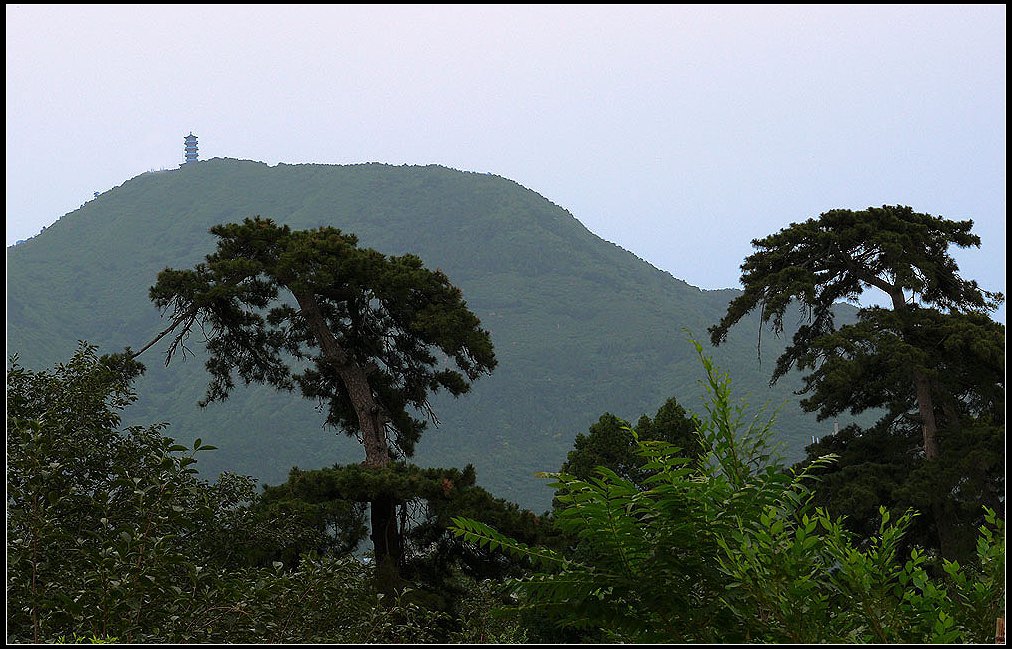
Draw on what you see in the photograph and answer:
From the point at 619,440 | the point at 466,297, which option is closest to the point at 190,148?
the point at 466,297

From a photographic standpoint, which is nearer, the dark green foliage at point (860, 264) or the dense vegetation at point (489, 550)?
the dense vegetation at point (489, 550)

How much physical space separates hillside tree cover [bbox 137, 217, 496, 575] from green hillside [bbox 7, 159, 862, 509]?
4963 centimetres

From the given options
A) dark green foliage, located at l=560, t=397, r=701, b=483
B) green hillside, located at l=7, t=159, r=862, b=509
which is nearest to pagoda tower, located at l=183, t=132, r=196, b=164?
green hillside, located at l=7, t=159, r=862, b=509

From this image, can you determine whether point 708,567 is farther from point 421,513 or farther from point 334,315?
point 334,315

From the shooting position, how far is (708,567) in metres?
2.89

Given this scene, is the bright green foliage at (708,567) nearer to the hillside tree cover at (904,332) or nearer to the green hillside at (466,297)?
the hillside tree cover at (904,332)

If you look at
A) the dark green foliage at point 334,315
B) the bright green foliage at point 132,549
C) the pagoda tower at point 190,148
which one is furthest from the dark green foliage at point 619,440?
→ the pagoda tower at point 190,148

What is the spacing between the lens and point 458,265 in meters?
113

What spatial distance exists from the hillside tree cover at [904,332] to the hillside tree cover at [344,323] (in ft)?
18.4

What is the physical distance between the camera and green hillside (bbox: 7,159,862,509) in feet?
269

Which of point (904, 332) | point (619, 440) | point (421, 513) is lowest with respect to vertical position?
point (421, 513)

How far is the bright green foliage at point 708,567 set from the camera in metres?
2.79

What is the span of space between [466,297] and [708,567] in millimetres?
102344

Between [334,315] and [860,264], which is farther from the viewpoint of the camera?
[860,264]
